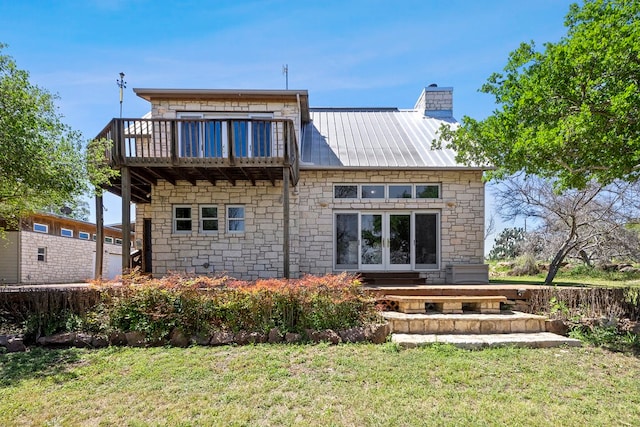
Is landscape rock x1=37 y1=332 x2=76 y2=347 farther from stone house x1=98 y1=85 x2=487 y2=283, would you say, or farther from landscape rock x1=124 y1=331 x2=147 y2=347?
stone house x1=98 y1=85 x2=487 y2=283

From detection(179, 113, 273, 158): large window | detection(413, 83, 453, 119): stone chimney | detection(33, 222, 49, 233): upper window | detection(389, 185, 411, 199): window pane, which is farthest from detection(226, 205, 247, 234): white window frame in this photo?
detection(33, 222, 49, 233): upper window

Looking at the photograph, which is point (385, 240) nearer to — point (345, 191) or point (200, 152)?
point (345, 191)

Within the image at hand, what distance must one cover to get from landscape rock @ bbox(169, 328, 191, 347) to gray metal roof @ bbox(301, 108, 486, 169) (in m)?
5.49

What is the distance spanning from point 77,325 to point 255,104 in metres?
6.95

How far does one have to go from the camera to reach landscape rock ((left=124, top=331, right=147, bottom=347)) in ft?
18.1

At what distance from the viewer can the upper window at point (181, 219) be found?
9.82 m

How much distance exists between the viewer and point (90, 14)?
7.80 metres

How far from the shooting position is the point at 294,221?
9.77 metres

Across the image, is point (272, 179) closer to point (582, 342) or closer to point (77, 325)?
point (77, 325)

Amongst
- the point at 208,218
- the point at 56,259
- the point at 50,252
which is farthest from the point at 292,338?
the point at 56,259

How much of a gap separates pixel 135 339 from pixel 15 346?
1823 mm

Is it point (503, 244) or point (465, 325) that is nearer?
point (465, 325)

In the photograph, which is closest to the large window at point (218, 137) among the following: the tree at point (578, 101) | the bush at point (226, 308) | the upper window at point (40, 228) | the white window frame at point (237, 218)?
the white window frame at point (237, 218)

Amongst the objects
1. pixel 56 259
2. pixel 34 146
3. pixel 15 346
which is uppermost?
pixel 34 146
